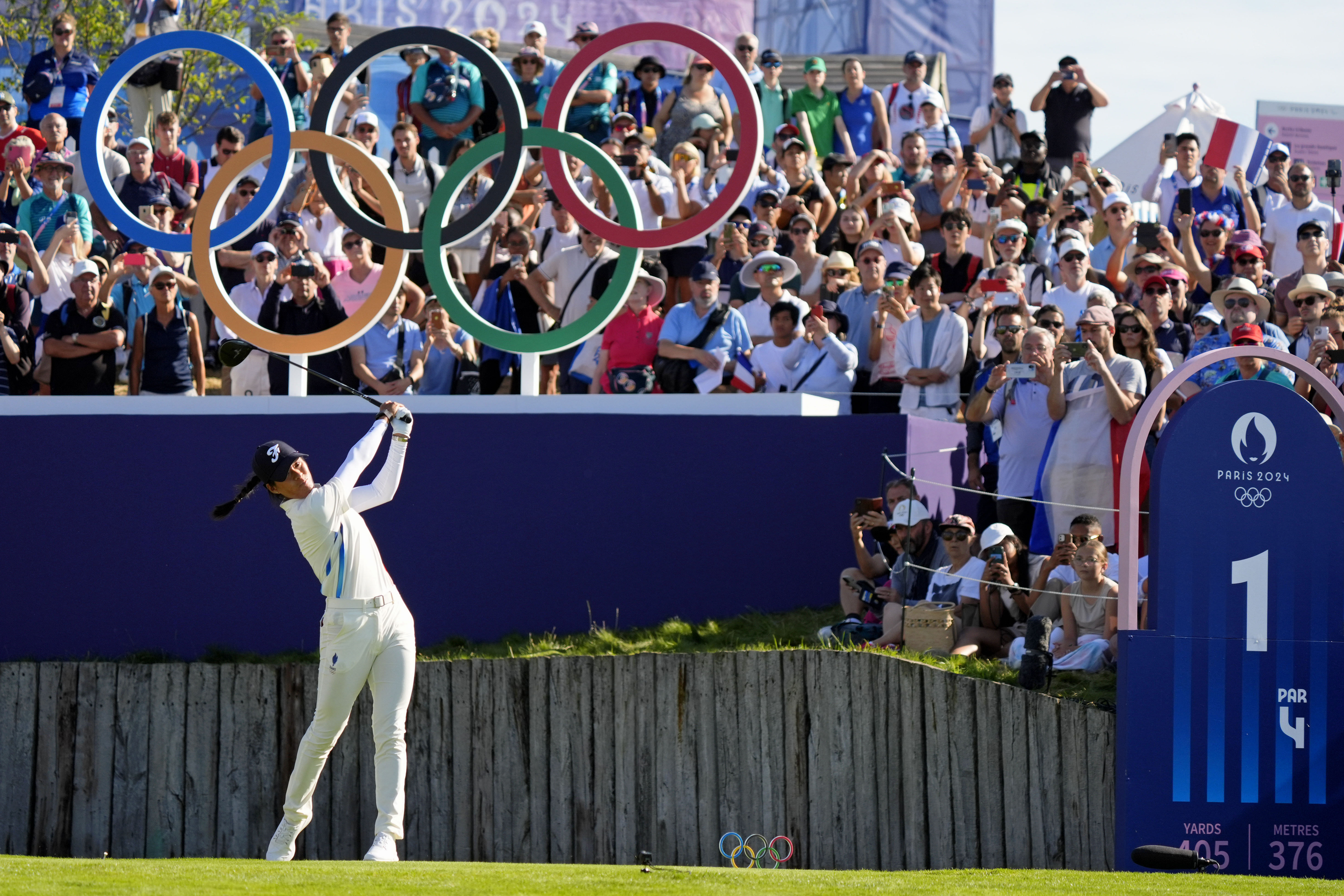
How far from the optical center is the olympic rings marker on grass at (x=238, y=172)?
1148cm

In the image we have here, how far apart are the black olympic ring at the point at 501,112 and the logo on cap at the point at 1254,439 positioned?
506 cm

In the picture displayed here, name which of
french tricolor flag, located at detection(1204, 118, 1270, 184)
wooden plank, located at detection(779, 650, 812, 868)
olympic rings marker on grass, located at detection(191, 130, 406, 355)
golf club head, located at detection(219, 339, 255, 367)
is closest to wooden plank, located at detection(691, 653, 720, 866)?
wooden plank, located at detection(779, 650, 812, 868)

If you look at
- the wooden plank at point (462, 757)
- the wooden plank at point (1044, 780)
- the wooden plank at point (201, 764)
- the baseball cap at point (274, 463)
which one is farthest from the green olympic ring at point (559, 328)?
the wooden plank at point (1044, 780)

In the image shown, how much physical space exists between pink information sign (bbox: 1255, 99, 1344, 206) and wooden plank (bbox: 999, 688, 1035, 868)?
1684 centimetres

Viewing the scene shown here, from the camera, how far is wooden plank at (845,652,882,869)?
9.48m

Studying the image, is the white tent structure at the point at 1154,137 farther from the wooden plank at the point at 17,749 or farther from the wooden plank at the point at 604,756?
the wooden plank at the point at 17,749

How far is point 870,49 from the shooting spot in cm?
2836

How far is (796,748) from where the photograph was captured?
9.77 meters

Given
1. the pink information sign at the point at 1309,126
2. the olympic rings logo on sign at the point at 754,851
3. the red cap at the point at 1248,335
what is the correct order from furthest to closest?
the pink information sign at the point at 1309,126, the olympic rings logo on sign at the point at 754,851, the red cap at the point at 1248,335

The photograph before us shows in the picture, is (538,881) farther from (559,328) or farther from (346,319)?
(346,319)

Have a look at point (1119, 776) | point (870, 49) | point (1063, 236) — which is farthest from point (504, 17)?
point (1119, 776)

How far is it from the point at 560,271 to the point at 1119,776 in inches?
231

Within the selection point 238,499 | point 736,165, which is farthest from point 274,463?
point 736,165

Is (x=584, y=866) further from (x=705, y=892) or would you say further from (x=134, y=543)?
(x=134, y=543)
